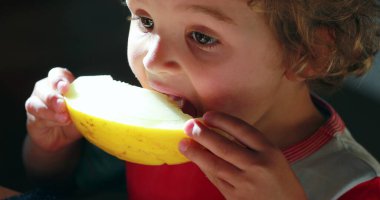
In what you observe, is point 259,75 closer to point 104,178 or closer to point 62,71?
point 62,71

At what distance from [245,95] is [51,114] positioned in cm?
32

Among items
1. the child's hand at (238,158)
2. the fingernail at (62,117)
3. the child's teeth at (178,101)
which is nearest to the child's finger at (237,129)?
the child's hand at (238,158)

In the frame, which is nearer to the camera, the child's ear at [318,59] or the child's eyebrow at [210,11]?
the child's eyebrow at [210,11]

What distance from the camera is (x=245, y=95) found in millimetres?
929

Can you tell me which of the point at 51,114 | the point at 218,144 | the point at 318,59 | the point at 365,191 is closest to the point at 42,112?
the point at 51,114

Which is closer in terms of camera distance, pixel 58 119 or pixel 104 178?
pixel 58 119

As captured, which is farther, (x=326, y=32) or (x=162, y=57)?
(x=326, y=32)

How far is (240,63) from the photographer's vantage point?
34.7 inches

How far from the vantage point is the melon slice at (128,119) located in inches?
30.7

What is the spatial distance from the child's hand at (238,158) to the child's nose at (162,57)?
96mm

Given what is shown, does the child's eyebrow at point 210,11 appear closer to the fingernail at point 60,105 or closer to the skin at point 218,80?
the skin at point 218,80

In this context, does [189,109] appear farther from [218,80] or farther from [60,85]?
[60,85]

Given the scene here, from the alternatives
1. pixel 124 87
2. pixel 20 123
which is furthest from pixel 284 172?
pixel 20 123

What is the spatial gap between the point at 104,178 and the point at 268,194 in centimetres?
46
